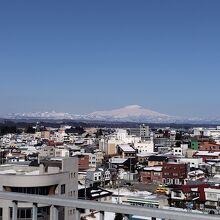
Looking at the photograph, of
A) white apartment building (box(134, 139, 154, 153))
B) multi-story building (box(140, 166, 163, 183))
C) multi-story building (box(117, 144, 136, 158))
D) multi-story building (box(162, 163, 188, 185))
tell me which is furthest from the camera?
white apartment building (box(134, 139, 154, 153))

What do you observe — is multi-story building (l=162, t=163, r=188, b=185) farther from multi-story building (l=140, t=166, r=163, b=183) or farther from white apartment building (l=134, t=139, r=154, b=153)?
white apartment building (l=134, t=139, r=154, b=153)

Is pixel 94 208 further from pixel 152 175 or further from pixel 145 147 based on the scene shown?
pixel 145 147

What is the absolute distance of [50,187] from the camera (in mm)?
6836

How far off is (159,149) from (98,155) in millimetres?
Answer: 9189

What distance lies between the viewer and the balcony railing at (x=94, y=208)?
1.16m

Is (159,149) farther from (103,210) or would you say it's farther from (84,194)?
(103,210)

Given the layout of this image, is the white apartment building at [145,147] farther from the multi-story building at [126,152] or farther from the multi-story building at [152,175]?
the multi-story building at [152,175]

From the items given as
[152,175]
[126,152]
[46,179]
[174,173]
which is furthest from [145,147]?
[46,179]

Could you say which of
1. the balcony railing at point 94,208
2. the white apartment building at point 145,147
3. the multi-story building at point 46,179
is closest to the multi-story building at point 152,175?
the white apartment building at point 145,147

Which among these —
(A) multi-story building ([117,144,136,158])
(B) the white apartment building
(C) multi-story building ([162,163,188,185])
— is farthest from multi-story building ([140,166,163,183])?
(B) the white apartment building

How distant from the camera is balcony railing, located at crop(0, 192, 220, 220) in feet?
3.82

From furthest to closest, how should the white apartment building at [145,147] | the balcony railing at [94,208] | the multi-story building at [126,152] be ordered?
1. the white apartment building at [145,147]
2. the multi-story building at [126,152]
3. the balcony railing at [94,208]

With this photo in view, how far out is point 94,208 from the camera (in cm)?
130

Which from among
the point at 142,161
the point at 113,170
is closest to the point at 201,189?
the point at 113,170
